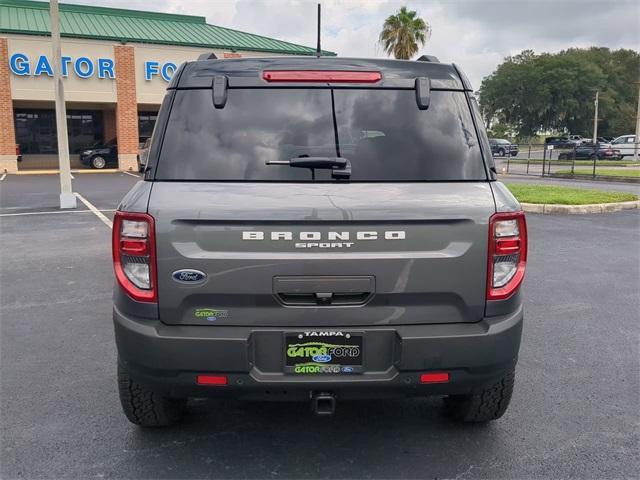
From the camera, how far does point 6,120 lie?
87.5 ft

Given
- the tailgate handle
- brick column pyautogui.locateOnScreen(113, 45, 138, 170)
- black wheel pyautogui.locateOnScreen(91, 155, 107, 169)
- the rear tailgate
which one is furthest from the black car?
the tailgate handle


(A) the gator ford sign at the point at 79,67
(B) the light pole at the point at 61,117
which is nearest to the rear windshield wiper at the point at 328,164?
(B) the light pole at the point at 61,117

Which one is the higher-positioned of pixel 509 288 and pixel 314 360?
pixel 509 288

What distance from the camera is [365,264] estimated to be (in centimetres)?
262

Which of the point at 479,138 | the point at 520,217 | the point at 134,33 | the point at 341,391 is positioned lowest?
the point at 341,391

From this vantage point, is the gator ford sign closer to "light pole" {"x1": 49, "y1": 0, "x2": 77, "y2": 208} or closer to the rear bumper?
"light pole" {"x1": 49, "y1": 0, "x2": 77, "y2": 208}

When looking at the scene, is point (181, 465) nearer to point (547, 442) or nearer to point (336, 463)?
point (336, 463)

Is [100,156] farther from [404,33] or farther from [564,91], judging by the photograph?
[564,91]

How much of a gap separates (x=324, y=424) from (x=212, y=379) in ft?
3.37

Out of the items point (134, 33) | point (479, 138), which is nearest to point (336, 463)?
point (479, 138)

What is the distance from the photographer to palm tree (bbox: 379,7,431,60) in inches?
1368

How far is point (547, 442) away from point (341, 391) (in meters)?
1.34

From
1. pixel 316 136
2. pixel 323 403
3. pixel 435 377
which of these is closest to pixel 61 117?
pixel 316 136

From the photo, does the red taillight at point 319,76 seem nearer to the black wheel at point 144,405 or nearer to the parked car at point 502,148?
the black wheel at point 144,405
